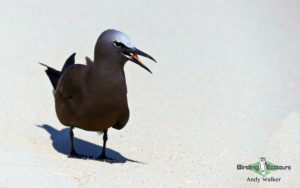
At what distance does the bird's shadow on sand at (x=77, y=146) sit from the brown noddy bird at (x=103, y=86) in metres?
0.63

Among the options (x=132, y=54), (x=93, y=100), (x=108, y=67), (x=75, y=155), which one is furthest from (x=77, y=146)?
(x=132, y=54)

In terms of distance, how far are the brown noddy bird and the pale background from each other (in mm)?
520

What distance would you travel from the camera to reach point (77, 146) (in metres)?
8.17

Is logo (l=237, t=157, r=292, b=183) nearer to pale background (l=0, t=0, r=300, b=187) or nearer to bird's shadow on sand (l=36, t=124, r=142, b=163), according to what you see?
pale background (l=0, t=0, r=300, b=187)

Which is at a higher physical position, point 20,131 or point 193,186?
point 20,131

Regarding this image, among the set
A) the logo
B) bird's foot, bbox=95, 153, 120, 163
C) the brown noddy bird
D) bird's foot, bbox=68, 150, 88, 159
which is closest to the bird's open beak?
the brown noddy bird

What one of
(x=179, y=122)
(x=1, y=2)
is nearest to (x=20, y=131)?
(x=179, y=122)

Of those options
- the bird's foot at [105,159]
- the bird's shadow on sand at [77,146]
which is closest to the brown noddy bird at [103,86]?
the bird's foot at [105,159]

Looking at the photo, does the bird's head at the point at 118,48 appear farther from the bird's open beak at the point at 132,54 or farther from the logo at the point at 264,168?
the logo at the point at 264,168

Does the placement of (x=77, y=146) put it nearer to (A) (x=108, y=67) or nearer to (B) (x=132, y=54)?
(A) (x=108, y=67)

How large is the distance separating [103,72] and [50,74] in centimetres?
174

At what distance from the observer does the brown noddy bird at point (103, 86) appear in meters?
6.80

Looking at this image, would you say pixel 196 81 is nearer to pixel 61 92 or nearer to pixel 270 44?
pixel 270 44

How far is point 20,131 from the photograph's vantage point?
27.0ft
